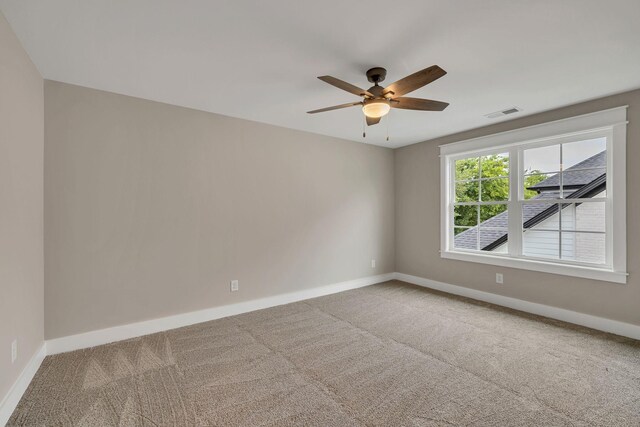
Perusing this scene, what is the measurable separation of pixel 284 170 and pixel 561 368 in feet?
11.5

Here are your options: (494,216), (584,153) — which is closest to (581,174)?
(584,153)

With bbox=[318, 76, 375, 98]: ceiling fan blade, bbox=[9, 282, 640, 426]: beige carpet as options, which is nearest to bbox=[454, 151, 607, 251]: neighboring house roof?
bbox=[9, 282, 640, 426]: beige carpet

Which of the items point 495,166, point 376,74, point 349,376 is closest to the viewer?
point 349,376

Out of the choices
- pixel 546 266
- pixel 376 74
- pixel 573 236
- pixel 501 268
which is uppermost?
pixel 376 74

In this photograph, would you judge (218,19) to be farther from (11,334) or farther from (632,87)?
(632,87)

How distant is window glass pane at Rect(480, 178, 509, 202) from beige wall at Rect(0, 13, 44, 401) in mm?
4988

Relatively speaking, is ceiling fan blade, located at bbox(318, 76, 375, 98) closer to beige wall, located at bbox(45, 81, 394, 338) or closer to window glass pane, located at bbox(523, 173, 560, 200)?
beige wall, located at bbox(45, 81, 394, 338)

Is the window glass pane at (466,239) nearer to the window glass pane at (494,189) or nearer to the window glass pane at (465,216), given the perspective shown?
the window glass pane at (465,216)

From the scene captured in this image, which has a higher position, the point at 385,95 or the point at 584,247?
the point at 385,95

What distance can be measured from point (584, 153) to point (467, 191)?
1419 millimetres

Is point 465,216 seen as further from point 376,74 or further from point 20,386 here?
point 20,386

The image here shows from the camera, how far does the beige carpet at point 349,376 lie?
6.21ft

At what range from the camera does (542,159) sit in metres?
3.75

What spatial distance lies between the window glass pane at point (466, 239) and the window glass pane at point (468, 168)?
0.79 meters
